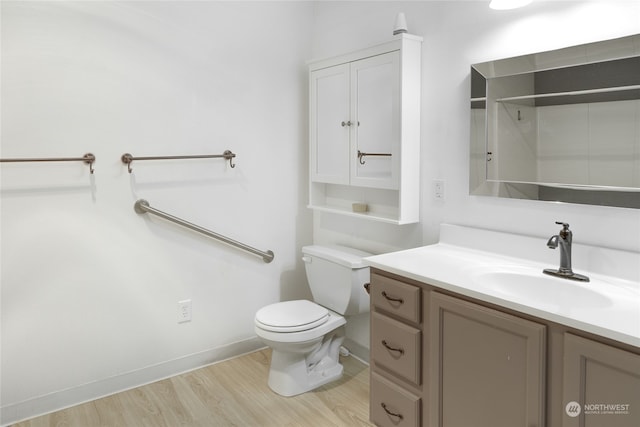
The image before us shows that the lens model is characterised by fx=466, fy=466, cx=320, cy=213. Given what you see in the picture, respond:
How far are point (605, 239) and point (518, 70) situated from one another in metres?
0.72

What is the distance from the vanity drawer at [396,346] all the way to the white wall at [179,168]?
0.61m

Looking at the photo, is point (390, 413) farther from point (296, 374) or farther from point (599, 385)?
point (599, 385)

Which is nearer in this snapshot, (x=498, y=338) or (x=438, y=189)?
(x=498, y=338)

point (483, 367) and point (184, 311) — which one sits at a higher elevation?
point (483, 367)

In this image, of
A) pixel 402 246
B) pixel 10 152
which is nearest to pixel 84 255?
pixel 10 152

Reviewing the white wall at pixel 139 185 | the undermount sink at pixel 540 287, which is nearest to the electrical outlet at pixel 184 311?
the white wall at pixel 139 185

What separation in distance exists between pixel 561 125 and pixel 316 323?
1435mm

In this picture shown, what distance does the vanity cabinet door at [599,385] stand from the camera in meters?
1.15

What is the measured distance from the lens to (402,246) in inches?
97.9

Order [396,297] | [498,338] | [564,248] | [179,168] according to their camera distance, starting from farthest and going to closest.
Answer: [179,168] < [396,297] < [564,248] < [498,338]

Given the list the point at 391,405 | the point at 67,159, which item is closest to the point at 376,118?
the point at 391,405

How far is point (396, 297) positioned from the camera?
1.82 m

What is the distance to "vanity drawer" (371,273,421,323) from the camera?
1741mm

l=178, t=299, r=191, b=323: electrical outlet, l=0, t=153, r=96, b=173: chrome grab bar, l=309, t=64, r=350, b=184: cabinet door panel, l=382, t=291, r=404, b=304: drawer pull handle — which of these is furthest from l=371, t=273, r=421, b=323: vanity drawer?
l=0, t=153, r=96, b=173: chrome grab bar
